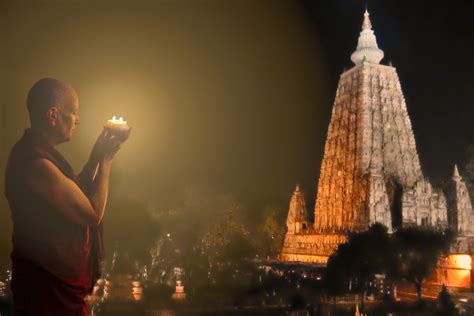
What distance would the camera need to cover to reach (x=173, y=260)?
57469mm

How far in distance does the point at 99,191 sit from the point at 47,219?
951 mm

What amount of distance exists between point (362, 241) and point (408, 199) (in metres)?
21.3

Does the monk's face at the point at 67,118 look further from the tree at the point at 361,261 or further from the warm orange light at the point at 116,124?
the tree at the point at 361,261

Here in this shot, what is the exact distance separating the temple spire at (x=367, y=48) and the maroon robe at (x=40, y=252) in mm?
54390

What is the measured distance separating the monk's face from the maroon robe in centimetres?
52

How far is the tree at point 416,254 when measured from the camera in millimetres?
32375

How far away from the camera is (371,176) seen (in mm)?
51938

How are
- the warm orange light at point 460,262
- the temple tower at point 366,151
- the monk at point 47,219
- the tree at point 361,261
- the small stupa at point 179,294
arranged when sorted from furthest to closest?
1. the temple tower at point 366,151
2. the warm orange light at point 460,262
3. the small stupa at point 179,294
4. the tree at point 361,261
5. the monk at point 47,219

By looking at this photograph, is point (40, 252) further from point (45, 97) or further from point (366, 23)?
point (366, 23)

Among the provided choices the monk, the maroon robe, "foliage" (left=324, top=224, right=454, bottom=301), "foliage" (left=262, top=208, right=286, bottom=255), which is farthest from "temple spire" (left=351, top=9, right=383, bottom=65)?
the maroon robe

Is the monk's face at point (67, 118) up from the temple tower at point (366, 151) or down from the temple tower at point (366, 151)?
down

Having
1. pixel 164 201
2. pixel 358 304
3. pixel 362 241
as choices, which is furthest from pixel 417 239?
pixel 164 201

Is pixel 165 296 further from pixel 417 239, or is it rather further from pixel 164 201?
pixel 164 201

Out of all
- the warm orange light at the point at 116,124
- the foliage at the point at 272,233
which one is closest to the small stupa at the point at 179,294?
the warm orange light at the point at 116,124
